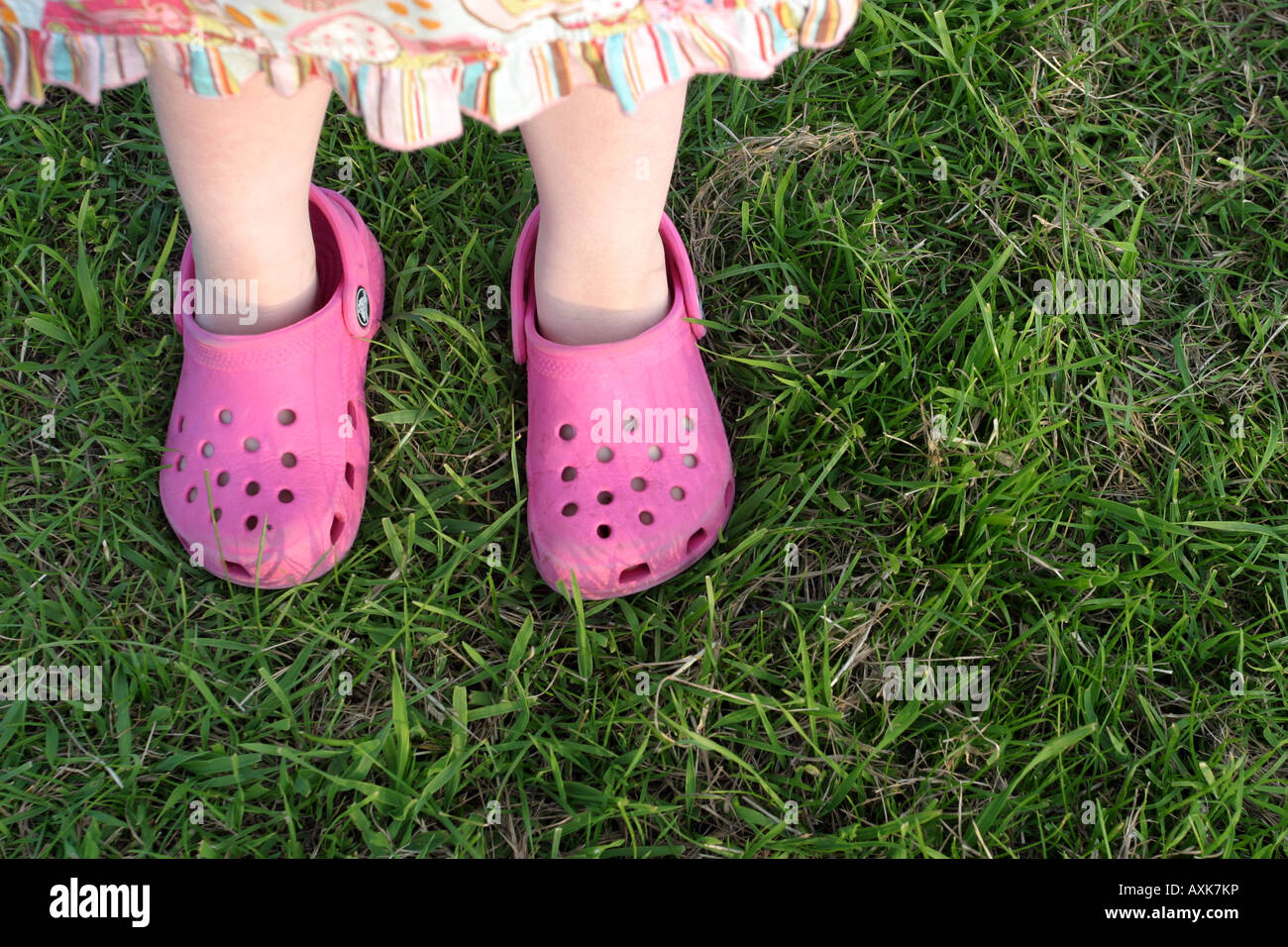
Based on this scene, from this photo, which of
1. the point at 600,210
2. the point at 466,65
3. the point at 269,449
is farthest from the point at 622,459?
the point at 466,65

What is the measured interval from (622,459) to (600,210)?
35cm

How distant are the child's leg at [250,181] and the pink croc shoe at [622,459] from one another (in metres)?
0.31

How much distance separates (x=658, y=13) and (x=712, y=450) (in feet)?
2.32

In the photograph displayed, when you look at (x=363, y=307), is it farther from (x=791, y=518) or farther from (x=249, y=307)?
(x=791, y=518)

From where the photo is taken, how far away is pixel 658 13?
0.78 metres

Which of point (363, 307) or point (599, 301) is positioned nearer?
point (599, 301)

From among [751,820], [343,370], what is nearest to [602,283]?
[343,370]

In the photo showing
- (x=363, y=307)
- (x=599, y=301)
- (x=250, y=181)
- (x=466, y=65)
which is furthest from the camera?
(x=363, y=307)

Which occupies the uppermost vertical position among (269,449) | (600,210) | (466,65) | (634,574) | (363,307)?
(466,65)

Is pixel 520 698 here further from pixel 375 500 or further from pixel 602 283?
pixel 602 283

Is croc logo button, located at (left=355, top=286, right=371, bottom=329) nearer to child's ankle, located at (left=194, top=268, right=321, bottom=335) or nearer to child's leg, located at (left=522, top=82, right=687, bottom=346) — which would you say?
child's ankle, located at (left=194, top=268, right=321, bottom=335)

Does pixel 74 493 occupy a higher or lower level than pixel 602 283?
lower

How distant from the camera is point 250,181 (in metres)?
1.13

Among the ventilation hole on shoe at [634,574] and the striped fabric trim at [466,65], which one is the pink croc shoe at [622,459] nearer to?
the ventilation hole on shoe at [634,574]
